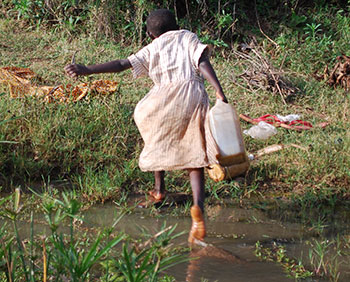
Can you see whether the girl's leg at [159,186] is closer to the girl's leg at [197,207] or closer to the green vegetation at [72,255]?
the girl's leg at [197,207]

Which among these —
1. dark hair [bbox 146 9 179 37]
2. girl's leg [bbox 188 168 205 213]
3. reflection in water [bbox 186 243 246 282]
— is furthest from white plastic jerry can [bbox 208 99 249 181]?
dark hair [bbox 146 9 179 37]

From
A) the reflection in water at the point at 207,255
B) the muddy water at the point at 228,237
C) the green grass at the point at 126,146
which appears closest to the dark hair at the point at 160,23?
the green grass at the point at 126,146

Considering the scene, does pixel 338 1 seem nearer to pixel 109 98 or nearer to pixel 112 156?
pixel 109 98

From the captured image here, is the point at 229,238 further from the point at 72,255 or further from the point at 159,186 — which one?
the point at 72,255

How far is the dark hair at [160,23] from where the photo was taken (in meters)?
3.70

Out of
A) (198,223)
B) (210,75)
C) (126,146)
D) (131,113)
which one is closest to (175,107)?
(210,75)

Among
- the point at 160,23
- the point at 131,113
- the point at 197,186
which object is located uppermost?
the point at 160,23

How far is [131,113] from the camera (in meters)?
5.25

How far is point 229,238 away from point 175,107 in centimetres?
92

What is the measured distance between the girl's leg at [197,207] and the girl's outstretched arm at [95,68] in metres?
0.86

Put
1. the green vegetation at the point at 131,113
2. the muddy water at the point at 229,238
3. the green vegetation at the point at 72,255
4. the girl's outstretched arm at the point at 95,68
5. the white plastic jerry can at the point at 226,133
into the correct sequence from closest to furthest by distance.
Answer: the green vegetation at the point at 72,255 → the muddy water at the point at 229,238 → the white plastic jerry can at the point at 226,133 → the girl's outstretched arm at the point at 95,68 → the green vegetation at the point at 131,113

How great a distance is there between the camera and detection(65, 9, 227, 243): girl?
354 cm

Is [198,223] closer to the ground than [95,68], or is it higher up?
closer to the ground

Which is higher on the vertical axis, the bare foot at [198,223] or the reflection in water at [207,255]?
the bare foot at [198,223]
